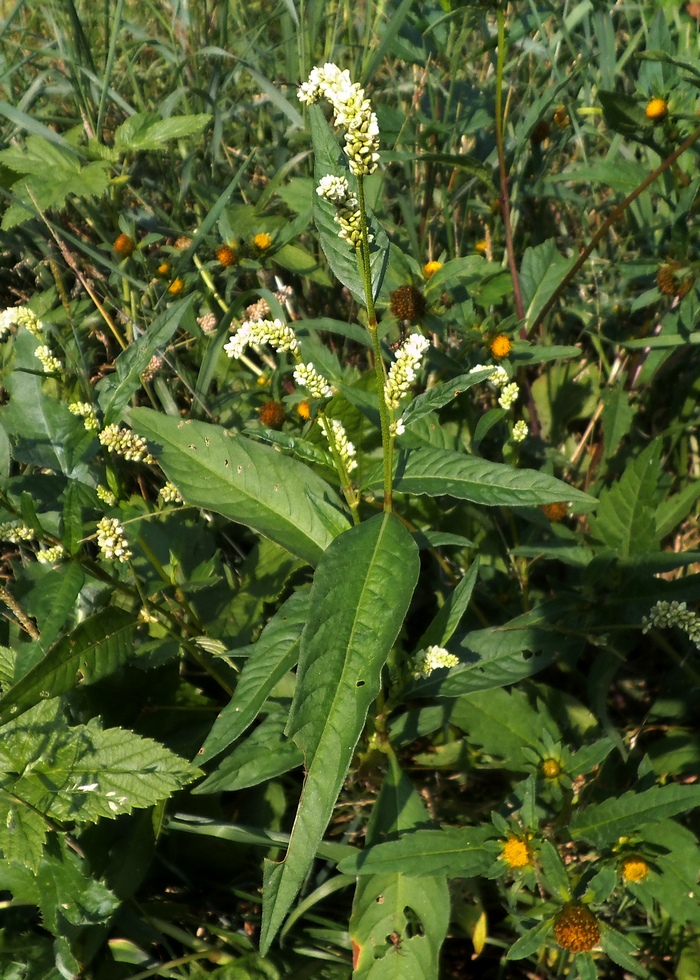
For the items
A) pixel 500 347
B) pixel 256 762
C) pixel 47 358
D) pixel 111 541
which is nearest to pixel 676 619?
pixel 500 347

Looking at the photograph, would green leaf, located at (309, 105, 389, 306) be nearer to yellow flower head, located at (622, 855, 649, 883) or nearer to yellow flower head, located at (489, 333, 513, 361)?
yellow flower head, located at (489, 333, 513, 361)

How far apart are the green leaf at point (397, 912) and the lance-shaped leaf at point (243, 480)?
0.52 metres

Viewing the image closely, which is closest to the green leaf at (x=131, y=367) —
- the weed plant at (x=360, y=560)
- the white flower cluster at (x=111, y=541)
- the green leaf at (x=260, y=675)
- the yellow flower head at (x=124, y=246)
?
the weed plant at (x=360, y=560)

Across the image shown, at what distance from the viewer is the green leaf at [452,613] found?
1.59 metres

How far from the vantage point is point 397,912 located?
60.1 inches

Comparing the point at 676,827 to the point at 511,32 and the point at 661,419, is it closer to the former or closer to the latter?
the point at 661,419

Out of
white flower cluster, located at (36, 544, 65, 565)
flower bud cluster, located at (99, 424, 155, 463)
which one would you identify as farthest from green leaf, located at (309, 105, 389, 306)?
white flower cluster, located at (36, 544, 65, 565)

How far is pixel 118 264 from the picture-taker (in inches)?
95.7

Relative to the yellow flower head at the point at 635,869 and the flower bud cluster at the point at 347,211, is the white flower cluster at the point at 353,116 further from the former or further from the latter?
the yellow flower head at the point at 635,869

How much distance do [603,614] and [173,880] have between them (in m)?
1.13

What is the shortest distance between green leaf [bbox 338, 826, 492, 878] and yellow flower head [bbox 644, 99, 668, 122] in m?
1.65

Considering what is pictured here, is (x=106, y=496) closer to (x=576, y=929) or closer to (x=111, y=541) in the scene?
(x=111, y=541)

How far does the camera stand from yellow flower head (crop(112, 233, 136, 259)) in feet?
7.77

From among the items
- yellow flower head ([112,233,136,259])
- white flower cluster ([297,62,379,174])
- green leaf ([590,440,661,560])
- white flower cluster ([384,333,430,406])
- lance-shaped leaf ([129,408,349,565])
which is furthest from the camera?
yellow flower head ([112,233,136,259])
